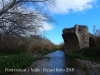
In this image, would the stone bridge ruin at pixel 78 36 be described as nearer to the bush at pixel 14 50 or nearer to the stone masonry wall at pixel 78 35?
the stone masonry wall at pixel 78 35

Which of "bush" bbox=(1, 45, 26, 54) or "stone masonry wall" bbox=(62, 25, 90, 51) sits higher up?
"stone masonry wall" bbox=(62, 25, 90, 51)

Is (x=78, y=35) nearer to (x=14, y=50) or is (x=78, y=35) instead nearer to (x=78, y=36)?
(x=78, y=36)

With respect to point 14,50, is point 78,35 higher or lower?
higher

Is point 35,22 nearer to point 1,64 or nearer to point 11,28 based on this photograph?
point 11,28

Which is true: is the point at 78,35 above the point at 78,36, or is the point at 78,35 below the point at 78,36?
above

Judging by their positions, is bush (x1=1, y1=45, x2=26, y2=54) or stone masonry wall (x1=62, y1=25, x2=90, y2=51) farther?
stone masonry wall (x1=62, y1=25, x2=90, y2=51)

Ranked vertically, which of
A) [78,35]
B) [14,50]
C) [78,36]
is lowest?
[14,50]

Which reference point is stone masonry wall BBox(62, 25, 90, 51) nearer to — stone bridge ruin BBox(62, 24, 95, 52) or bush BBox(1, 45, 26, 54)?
stone bridge ruin BBox(62, 24, 95, 52)

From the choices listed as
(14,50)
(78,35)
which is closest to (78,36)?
(78,35)

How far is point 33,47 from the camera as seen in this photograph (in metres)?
28.9

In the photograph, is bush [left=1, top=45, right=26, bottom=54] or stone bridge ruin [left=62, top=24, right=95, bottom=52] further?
stone bridge ruin [left=62, top=24, right=95, bottom=52]

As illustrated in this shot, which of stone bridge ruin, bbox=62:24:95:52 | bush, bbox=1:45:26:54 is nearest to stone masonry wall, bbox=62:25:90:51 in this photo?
stone bridge ruin, bbox=62:24:95:52

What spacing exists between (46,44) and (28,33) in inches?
900

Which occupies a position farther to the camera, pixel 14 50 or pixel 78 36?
pixel 78 36
